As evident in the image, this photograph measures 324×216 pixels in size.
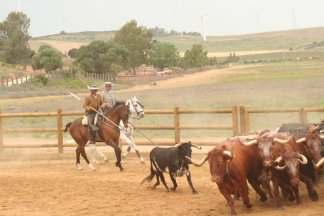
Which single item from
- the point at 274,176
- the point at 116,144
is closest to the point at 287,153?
the point at 274,176

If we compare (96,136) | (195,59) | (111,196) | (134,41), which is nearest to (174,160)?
(111,196)

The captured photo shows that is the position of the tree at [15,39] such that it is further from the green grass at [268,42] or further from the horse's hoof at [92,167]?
the green grass at [268,42]

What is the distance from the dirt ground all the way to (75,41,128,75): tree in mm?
62578

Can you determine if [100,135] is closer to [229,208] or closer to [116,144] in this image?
[116,144]

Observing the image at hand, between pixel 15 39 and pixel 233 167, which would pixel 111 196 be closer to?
pixel 233 167

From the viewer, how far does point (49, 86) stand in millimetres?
61062

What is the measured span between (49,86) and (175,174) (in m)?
49.7

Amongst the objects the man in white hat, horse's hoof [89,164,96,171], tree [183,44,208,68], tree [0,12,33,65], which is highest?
tree [0,12,33,65]

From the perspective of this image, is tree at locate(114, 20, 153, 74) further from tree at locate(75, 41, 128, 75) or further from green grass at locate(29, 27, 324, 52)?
Result: green grass at locate(29, 27, 324, 52)

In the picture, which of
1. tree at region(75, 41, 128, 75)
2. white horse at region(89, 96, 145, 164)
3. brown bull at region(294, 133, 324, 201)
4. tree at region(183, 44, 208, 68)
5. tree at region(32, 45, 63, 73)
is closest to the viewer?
brown bull at region(294, 133, 324, 201)

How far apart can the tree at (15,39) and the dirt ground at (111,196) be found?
7732 centimetres

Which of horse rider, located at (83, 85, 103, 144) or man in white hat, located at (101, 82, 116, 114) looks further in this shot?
man in white hat, located at (101, 82, 116, 114)

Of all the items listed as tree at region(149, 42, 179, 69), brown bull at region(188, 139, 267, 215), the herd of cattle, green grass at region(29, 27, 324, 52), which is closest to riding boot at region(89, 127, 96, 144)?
the herd of cattle

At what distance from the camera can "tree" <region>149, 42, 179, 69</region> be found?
112m
